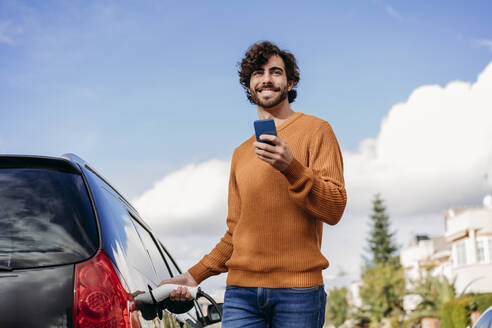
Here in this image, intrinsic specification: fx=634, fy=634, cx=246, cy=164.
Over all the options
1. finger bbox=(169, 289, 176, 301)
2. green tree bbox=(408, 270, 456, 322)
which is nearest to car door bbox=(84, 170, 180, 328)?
finger bbox=(169, 289, 176, 301)

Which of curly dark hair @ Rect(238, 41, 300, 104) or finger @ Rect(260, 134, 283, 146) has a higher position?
curly dark hair @ Rect(238, 41, 300, 104)

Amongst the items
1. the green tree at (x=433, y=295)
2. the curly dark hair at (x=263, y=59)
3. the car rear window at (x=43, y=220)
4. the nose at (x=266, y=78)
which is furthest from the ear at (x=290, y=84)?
the green tree at (x=433, y=295)

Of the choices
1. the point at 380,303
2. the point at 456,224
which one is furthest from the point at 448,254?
the point at 380,303

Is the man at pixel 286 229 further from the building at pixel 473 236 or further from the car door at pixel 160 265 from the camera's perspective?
the building at pixel 473 236

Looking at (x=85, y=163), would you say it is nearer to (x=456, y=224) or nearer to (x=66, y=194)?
(x=66, y=194)

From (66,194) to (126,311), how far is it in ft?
1.56

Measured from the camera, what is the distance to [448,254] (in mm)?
63000

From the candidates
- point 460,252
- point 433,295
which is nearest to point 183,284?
point 433,295

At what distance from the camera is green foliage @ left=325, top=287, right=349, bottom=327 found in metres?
67.7

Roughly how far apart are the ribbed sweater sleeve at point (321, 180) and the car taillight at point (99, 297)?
89cm

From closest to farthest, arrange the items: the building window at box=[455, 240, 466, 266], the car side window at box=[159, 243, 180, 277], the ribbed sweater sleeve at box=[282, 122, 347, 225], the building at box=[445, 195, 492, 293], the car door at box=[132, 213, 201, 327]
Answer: the ribbed sweater sleeve at box=[282, 122, 347, 225], the car door at box=[132, 213, 201, 327], the car side window at box=[159, 243, 180, 277], the building at box=[445, 195, 492, 293], the building window at box=[455, 240, 466, 266]

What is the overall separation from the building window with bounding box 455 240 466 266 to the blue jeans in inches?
2008

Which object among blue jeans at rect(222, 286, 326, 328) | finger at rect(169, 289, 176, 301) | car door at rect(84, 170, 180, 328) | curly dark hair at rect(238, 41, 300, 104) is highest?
curly dark hair at rect(238, 41, 300, 104)

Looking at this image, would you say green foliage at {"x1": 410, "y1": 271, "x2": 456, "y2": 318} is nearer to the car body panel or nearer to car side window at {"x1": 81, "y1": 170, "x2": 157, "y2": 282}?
car side window at {"x1": 81, "y1": 170, "x2": 157, "y2": 282}
